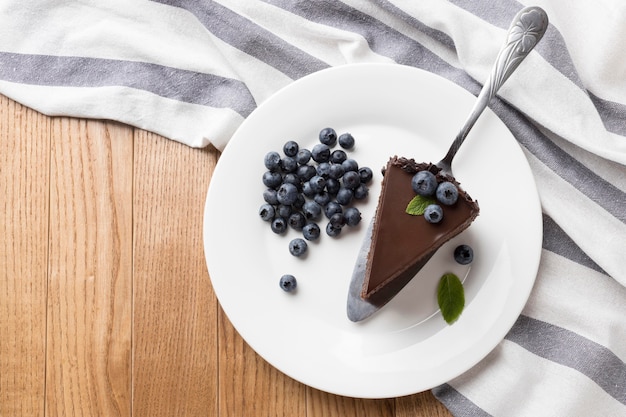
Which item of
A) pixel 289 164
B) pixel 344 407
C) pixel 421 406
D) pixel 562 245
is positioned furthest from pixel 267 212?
pixel 562 245

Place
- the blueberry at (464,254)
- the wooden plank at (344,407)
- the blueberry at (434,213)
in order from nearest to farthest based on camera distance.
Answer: the blueberry at (434,213) < the blueberry at (464,254) < the wooden plank at (344,407)

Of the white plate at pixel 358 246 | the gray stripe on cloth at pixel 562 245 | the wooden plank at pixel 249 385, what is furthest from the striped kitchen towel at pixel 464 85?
the wooden plank at pixel 249 385

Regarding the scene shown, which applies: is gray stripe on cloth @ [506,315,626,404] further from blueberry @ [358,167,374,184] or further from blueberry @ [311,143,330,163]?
blueberry @ [311,143,330,163]

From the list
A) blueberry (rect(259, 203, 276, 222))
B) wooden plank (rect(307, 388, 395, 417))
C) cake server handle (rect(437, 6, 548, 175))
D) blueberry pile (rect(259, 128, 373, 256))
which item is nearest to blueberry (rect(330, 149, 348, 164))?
blueberry pile (rect(259, 128, 373, 256))

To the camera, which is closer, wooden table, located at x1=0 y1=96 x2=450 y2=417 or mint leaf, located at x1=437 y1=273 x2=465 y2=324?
mint leaf, located at x1=437 y1=273 x2=465 y2=324

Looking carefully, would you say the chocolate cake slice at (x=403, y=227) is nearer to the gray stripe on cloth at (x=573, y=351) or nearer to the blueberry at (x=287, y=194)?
the blueberry at (x=287, y=194)

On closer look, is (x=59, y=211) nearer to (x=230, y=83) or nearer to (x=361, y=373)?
(x=230, y=83)

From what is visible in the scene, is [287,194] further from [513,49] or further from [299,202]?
[513,49]
